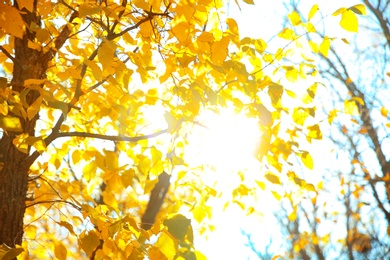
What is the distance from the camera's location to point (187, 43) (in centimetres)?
171

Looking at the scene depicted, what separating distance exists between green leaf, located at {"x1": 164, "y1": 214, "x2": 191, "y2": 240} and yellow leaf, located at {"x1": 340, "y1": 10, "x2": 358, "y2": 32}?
933 mm

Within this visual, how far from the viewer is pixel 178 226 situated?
4.84ft

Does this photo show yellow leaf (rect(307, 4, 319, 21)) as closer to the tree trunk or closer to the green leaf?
the green leaf

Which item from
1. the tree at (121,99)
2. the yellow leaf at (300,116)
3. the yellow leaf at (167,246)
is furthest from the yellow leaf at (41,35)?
the yellow leaf at (300,116)

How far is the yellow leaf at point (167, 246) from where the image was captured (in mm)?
1484

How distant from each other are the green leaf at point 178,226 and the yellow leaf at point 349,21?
93 centimetres

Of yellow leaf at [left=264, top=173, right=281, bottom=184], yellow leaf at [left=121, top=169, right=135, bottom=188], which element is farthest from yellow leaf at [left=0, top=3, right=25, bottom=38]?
yellow leaf at [left=264, top=173, right=281, bottom=184]

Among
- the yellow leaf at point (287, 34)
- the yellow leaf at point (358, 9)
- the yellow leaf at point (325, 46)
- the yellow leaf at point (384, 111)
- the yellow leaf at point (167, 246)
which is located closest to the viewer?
the yellow leaf at point (167, 246)

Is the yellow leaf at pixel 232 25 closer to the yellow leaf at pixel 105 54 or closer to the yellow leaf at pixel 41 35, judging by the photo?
the yellow leaf at pixel 105 54

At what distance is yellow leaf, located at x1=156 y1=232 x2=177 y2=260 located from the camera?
4.87ft

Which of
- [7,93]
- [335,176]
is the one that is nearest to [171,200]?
[335,176]

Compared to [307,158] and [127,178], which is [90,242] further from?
[307,158]

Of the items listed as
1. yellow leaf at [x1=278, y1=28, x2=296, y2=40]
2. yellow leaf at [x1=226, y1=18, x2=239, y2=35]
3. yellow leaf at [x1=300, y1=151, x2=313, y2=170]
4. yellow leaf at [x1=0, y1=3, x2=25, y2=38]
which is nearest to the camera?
yellow leaf at [x1=0, y1=3, x2=25, y2=38]

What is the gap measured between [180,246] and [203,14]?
2.86 ft
